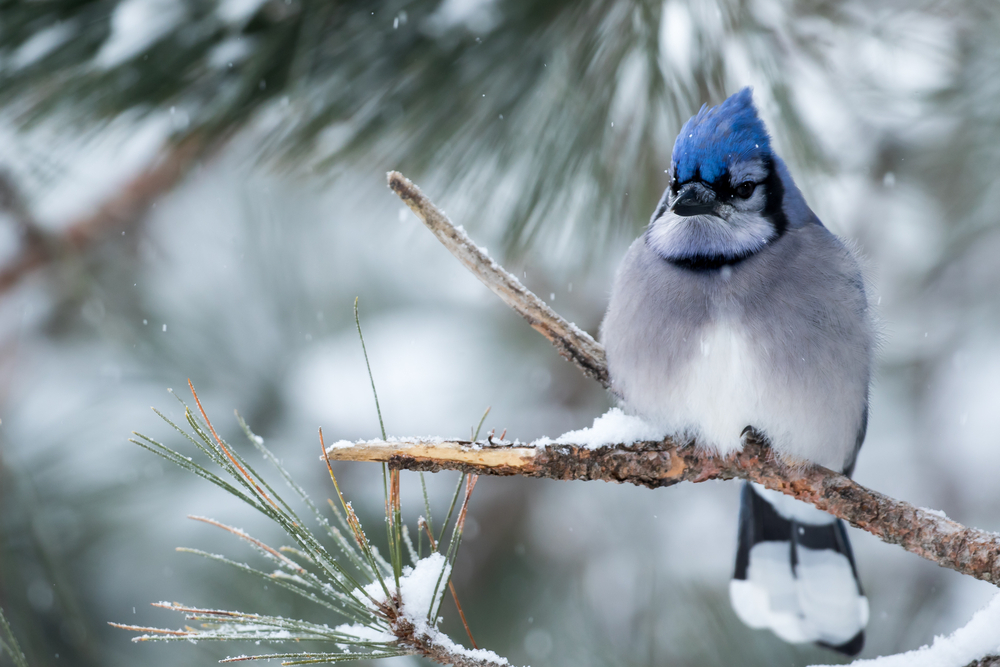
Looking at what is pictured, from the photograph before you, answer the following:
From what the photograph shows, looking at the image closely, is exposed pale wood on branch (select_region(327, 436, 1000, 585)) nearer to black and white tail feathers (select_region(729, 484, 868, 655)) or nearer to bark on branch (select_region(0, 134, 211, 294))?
black and white tail feathers (select_region(729, 484, 868, 655))

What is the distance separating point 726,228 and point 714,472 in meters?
0.38

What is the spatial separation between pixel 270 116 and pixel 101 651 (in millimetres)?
1040

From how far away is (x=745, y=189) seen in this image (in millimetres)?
1154

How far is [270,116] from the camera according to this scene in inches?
43.6

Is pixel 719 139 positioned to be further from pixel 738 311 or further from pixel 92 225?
pixel 92 225

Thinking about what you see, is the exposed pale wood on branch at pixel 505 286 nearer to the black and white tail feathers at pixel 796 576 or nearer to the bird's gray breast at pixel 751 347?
the bird's gray breast at pixel 751 347

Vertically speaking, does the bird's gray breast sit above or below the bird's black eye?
below

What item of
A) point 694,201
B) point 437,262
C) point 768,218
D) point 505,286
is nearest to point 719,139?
point 694,201

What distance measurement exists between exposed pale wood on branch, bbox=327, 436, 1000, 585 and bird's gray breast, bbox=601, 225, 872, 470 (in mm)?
53

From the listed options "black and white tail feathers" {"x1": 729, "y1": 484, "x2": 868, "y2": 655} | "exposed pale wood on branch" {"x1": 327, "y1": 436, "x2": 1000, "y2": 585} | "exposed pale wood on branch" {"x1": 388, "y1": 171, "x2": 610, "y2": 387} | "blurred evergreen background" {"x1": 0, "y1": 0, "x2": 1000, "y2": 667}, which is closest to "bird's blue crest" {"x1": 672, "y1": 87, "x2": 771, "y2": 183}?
"blurred evergreen background" {"x1": 0, "y1": 0, "x2": 1000, "y2": 667}

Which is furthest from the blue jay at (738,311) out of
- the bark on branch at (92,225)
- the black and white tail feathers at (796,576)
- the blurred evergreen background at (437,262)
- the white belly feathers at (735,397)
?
the bark on branch at (92,225)

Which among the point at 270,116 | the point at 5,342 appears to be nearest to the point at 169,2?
the point at 270,116

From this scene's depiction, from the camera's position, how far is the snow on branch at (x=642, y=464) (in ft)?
2.64

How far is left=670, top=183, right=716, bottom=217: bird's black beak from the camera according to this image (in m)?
1.04
